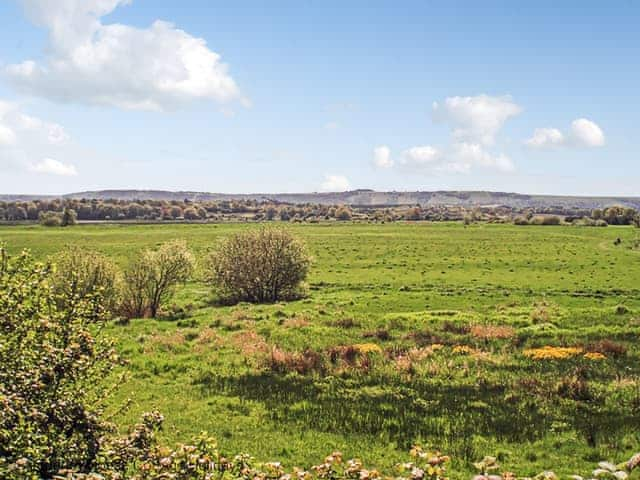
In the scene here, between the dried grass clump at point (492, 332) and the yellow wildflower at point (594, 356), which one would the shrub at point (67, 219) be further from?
the yellow wildflower at point (594, 356)

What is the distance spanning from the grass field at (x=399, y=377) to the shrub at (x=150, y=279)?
380 centimetres

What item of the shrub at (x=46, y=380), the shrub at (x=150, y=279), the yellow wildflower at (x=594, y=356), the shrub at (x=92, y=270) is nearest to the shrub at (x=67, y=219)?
the shrub at (x=150, y=279)

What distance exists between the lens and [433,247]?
10075cm

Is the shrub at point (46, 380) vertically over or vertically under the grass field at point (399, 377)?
over

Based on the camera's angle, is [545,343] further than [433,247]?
No

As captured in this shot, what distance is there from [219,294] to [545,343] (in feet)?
96.3

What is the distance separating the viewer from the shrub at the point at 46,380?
751 cm

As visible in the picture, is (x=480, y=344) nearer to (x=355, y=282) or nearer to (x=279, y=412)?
(x=279, y=412)

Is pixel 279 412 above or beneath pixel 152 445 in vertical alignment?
beneath

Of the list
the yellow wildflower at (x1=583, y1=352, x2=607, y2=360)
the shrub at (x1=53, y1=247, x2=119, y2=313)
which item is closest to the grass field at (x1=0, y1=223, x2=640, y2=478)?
the yellow wildflower at (x1=583, y1=352, x2=607, y2=360)

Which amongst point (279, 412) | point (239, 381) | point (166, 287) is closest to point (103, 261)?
point (166, 287)

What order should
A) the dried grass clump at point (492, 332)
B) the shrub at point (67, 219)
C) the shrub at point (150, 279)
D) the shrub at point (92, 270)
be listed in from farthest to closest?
the shrub at point (67, 219) < the shrub at point (150, 279) < the shrub at point (92, 270) < the dried grass clump at point (492, 332)

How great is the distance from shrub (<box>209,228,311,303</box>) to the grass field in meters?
3.08

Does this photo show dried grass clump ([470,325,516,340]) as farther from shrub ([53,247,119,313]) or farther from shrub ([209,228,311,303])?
shrub ([53,247,119,313])
